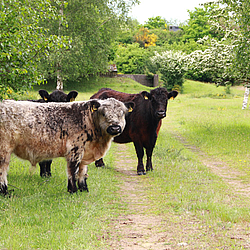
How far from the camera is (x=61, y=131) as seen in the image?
298 inches

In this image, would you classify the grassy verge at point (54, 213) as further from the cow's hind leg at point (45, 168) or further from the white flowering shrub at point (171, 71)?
the white flowering shrub at point (171, 71)

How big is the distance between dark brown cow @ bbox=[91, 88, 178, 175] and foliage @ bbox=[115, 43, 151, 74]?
177 ft

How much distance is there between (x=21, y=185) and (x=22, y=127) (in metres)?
1.63

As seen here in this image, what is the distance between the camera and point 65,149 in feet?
24.9

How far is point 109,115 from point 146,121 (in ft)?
10.5

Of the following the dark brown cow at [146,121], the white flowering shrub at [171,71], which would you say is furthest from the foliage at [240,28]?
the white flowering shrub at [171,71]

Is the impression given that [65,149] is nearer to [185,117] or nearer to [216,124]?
[216,124]

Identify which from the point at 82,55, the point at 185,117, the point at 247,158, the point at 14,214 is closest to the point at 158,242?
the point at 14,214

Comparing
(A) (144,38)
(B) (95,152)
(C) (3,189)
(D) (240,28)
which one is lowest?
(C) (3,189)

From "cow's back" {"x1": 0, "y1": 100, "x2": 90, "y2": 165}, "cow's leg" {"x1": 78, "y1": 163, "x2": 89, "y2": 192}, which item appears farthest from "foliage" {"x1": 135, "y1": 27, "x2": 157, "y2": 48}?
"cow's back" {"x1": 0, "y1": 100, "x2": 90, "y2": 165}

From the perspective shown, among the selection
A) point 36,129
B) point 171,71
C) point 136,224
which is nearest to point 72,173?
point 36,129

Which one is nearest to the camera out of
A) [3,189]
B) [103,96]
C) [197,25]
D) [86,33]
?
[3,189]

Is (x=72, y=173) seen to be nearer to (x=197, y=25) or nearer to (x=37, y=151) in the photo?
(x=37, y=151)

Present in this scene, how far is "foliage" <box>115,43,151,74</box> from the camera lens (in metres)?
65.1
